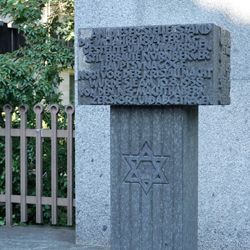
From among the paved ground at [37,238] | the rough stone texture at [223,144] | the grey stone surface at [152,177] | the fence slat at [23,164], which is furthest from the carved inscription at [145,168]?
the fence slat at [23,164]

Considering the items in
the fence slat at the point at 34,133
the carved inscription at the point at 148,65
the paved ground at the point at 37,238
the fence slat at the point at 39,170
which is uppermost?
the carved inscription at the point at 148,65

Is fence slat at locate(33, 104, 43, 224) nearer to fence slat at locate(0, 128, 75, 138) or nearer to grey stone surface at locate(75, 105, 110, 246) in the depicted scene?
fence slat at locate(0, 128, 75, 138)

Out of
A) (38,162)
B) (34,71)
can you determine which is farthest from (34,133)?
(34,71)

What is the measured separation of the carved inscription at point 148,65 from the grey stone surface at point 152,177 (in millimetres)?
181

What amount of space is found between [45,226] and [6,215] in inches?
16.8

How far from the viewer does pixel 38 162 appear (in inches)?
290

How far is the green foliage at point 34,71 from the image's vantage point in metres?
Answer: 7.69

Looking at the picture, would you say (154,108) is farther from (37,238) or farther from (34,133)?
(34,133)

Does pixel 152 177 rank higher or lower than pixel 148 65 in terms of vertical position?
lower

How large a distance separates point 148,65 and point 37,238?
292 cm

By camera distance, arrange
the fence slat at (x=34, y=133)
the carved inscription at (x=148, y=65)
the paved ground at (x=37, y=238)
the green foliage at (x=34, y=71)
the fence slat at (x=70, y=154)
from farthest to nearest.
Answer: the green foliage at (x=34, y=71) → the fence slat at (x=34, y=133) → the fence slat at (x=70, y=154) → the paved ground at (x=37, y=238) → the carved inscription at (x=148, y=65)

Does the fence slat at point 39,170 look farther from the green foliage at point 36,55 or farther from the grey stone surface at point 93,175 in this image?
the grey stone surface at point 93,175

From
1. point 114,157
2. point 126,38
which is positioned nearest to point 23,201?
point 114,157

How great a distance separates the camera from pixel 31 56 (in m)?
8.12
